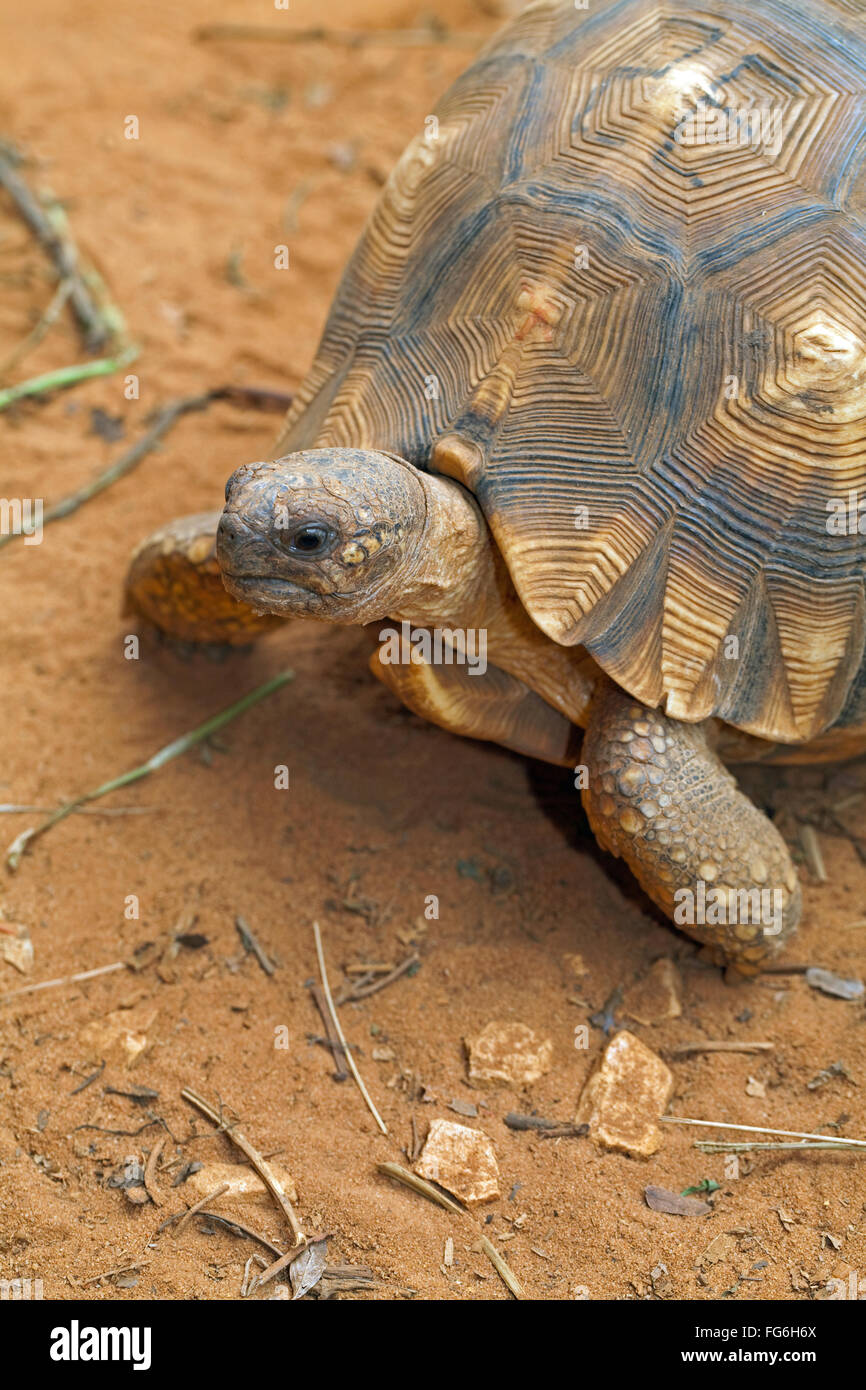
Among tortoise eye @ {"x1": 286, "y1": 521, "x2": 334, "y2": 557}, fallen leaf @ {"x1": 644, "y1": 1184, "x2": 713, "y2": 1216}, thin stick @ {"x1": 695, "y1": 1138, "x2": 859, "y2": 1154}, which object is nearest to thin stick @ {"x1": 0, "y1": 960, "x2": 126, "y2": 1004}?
tortoise eye @ {"x1": 286, "y1": 521, "x2": 334, "y2": 557}

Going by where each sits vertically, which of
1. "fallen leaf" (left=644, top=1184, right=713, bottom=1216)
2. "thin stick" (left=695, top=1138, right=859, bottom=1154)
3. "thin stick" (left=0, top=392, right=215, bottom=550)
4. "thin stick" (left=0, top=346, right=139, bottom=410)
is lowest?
"fallen leaf" (left=644, top=1184, right=713, bottom=1216)

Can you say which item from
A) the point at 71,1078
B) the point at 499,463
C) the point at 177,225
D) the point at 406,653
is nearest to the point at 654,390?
the point at 499,463

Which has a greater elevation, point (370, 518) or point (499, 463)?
point (499, 463)

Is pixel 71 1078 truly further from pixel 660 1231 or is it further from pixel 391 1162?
pixel 660 1231

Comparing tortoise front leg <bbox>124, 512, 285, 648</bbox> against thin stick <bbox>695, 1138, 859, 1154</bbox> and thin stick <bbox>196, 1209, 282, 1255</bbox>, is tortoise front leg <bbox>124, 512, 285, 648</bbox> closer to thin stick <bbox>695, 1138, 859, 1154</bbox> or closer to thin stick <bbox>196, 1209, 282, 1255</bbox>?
thin stick <bbox>196, 1209, 282, 1255</bbox>

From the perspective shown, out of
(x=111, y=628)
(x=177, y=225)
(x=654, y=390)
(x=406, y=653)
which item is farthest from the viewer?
(x=177, y=225)

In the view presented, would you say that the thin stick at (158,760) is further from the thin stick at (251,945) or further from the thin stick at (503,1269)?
the thin stick at (503,1269)
